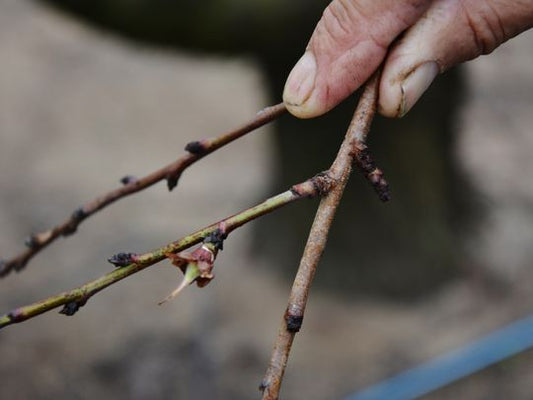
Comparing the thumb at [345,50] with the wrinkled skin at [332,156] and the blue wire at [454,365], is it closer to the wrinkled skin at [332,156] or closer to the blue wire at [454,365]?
the wrinkled skin at [332,156]

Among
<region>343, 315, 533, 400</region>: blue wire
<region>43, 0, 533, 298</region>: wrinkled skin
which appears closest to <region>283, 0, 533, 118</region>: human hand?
<region>43, 0, 533, 298</region>: wrinkled skin

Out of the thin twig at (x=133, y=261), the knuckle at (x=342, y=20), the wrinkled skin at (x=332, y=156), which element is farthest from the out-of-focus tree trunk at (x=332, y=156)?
the thin twig at (x=133, y=261)

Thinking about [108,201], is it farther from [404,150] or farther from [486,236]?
[486,236]

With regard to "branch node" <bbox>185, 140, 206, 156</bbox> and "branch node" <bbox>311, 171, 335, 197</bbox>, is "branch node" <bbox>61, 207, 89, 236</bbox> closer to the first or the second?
"branch node" <bbox>185, 140, 206, 156</bbox>

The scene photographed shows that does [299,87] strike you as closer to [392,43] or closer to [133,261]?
[392,43]

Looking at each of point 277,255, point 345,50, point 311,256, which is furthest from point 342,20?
point 277,255

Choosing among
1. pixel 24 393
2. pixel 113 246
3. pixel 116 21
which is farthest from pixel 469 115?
pixel 24 393

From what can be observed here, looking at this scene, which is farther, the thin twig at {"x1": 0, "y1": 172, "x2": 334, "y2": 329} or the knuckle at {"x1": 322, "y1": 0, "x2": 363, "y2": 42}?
the knuckle at {"x1": 322, "y1": 0, "x2": 363, "y2": 42}

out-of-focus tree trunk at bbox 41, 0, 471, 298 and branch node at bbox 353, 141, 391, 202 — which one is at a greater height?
out-of-focus tree trunk at bbox 41, 0, 471, 298
